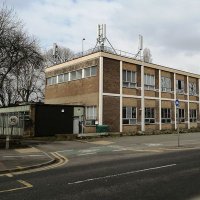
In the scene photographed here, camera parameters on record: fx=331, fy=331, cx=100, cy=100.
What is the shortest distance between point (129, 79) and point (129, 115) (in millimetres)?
4051

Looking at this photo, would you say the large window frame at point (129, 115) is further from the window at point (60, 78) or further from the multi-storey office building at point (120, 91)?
the window at point (60, 78)

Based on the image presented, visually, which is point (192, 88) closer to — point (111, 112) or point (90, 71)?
point (111, 112)

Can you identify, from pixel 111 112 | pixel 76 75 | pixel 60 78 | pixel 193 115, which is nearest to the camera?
pixel 111 112

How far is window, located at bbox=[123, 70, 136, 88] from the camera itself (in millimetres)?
36375

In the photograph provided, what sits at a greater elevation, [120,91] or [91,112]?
[120,91]

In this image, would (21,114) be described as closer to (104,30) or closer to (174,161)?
(104,30)

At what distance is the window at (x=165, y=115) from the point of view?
135 feet

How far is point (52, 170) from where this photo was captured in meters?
12.9

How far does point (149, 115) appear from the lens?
39.1 metres

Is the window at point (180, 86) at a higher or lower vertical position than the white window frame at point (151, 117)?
higher

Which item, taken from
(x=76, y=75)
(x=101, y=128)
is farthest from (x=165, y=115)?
(x=101, y=128)

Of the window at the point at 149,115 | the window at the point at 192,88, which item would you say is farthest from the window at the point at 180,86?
the window at the point at 149,115

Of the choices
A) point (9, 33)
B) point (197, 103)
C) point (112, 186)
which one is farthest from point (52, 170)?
point (197, 103)

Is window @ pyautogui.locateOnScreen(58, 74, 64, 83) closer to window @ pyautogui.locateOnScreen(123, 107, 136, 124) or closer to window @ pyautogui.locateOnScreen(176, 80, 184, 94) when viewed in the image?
window @ pyautogui.locateOnScreen(123, 107, 136, 124)
